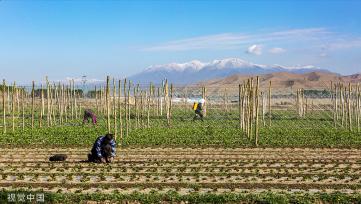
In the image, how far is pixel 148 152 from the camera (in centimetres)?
2498

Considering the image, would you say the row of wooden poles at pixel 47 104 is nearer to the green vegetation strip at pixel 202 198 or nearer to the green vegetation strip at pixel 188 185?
the green vegetation strip at pixel 188 185

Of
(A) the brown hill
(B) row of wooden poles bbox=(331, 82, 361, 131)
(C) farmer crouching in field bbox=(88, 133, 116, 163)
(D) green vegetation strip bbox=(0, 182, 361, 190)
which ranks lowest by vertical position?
(D) green vegetation strip bbox=(0, 182, 361, 190)

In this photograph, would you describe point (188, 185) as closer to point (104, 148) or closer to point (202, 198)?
point (202, 198)

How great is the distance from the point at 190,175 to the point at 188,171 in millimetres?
877

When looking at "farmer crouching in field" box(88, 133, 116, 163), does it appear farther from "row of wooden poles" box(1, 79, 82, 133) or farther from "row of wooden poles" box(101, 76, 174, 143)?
"row of wooden poles" box(1, 79, 82, 133)

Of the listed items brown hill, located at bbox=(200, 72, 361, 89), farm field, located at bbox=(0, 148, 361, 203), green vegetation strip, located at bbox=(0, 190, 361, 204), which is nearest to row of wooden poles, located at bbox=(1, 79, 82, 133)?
farm field, located at bbox=(0, 148, 361, 203)

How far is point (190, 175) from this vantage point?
18328 mm

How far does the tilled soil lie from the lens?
16.4 metres

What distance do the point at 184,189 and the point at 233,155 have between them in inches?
328

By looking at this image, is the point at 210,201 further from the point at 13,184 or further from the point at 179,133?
the point at 179,133

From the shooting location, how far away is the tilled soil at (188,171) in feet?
53.7

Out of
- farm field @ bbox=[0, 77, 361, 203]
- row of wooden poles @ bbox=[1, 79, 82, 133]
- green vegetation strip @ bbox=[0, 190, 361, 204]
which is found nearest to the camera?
green vegetation strip @ bbox=[0, 190, 361, 204]

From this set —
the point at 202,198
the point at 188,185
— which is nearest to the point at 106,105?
the point at 188,185

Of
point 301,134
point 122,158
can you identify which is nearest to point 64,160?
point 122,158
